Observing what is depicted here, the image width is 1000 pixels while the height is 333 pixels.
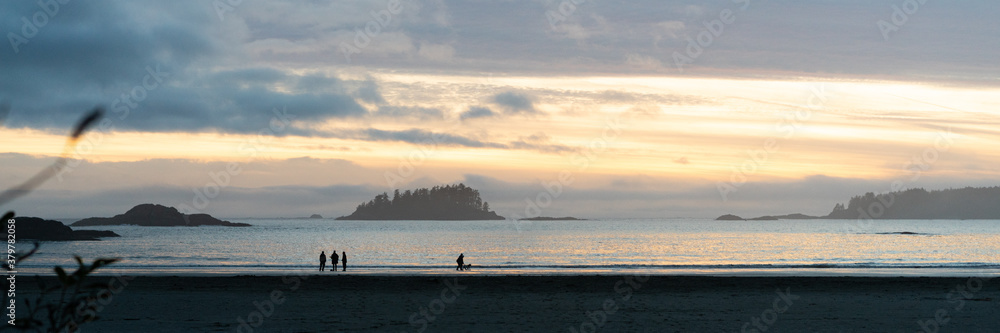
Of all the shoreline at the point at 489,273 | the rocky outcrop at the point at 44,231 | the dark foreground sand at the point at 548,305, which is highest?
the rocky outcrop at the point at 44,231

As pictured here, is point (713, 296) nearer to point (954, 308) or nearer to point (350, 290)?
point (954, 308)

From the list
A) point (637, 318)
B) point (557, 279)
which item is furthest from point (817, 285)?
point (637, 318)

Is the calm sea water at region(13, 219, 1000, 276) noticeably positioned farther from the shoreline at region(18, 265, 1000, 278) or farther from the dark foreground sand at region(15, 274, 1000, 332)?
the dark foreground sand at region(15, 274, 1000, 332)

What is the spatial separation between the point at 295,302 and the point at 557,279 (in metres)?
14.0

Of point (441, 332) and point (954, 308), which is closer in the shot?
point (441, 332)

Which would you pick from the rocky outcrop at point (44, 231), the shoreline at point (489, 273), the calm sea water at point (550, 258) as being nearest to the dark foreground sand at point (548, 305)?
the shoreline at point (489, 273)

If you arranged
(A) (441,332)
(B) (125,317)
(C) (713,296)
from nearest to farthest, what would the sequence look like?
(A) (441,332) < (B) (125,317) < (C) (713,296)

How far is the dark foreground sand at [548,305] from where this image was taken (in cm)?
1984

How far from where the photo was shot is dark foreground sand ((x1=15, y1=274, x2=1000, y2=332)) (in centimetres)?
1984

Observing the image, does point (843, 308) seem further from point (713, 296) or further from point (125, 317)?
point (125, 317)

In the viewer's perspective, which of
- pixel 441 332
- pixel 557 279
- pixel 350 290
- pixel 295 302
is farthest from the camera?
pixel 557 279

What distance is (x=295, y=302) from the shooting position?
25281mm

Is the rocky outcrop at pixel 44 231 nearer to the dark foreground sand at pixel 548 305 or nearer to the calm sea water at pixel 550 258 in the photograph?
the calm sea water at pixel 550 258

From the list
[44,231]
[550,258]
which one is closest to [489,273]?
[550,258]
